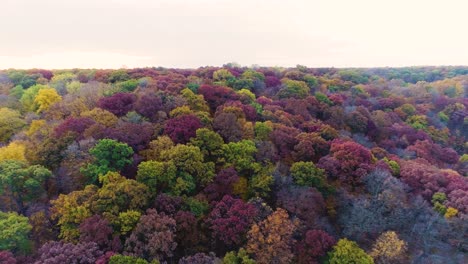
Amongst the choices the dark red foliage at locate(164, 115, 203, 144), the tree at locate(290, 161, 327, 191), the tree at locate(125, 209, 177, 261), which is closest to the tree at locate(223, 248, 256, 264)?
the tree at locate(125, 209, 177, 261)

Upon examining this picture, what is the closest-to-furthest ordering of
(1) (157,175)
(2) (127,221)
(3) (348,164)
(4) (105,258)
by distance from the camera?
(4) (105,258), (2) (127,221), (1) (157,175), (3) (348,164)

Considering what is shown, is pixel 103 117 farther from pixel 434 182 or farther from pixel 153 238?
pixel 434 182

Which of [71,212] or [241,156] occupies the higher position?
[241,156]

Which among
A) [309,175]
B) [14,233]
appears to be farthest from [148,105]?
[309,175]

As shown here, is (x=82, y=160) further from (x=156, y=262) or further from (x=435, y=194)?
(x=435, y=194)

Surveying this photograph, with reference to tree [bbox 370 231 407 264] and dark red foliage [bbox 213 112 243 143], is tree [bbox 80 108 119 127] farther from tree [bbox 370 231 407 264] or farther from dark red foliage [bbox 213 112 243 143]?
tree [bbox 370 231 407 264]

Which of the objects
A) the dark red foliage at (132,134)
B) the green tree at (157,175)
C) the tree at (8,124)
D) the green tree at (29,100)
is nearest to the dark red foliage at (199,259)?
the green tree at (157,175)
